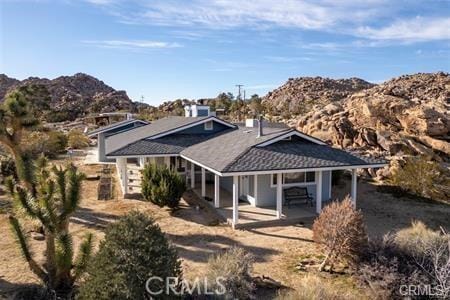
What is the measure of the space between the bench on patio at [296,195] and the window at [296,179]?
0.93 feet

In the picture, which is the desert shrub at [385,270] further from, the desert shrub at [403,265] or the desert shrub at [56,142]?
the desert shrub at [56,142]

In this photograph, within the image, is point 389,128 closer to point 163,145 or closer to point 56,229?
point 163,145

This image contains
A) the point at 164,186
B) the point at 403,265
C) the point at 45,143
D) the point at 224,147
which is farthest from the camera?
the point at 45,143

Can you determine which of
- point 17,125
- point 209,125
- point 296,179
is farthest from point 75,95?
point 296,179

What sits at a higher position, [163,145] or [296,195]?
[163,145]

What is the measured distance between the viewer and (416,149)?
26.8 metres

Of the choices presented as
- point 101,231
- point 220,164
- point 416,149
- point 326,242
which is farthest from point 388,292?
point 416,149

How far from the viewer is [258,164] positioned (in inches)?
595

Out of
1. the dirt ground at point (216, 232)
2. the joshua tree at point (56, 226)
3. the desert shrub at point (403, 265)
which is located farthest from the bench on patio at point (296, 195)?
the joshua tree at point (56, 226)

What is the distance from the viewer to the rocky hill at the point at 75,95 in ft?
310

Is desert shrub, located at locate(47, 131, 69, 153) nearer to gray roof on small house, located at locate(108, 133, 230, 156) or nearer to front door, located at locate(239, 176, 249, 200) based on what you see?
gray roof on small house, located at locate(108, 133, 230, 156)

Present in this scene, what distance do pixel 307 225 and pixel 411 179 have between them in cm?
932

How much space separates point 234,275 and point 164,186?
8062mm

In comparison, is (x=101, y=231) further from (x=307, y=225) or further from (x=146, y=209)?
(x=307, y=225)
